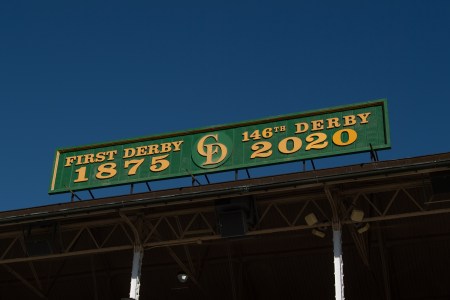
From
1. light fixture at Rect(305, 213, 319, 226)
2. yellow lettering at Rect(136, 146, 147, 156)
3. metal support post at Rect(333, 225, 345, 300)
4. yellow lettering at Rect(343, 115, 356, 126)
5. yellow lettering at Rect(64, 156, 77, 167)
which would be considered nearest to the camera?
metal support post at Rect(333, 225, 345, 300)

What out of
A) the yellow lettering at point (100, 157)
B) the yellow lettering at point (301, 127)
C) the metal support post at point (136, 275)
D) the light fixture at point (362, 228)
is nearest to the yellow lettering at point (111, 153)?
the yellow lettering at point (100, 157)

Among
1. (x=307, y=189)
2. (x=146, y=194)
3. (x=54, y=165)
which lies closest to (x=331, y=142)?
(x=307, y=189)

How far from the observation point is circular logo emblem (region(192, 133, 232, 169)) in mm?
21547

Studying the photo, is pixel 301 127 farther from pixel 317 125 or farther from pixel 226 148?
pixel 226 148

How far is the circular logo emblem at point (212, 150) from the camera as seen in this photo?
2155 centimetres

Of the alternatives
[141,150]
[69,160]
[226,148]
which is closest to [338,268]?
[226,148]

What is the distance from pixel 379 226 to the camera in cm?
2175

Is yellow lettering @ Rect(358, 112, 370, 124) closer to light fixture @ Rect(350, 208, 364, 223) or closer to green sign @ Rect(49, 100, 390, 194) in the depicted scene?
green sign @ Rect(49, 100, 390, 194)

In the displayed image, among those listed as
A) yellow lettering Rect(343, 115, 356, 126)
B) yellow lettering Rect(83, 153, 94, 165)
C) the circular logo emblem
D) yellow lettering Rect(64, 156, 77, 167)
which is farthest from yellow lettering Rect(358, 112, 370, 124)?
yellow lettering Rect(64, 156, 77, 167)

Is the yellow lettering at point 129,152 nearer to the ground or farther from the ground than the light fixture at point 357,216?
farther from the ground

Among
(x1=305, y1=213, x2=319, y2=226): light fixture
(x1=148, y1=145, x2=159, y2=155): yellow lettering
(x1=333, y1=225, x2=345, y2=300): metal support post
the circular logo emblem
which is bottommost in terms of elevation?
(x1=333, y1=225, x2=345, y2=300): metal support post

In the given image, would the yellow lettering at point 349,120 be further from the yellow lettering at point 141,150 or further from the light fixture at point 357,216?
the yellow lettering at point 141,150

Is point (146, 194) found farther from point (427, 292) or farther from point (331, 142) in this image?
point (427, 292)

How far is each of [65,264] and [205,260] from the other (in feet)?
17.5
